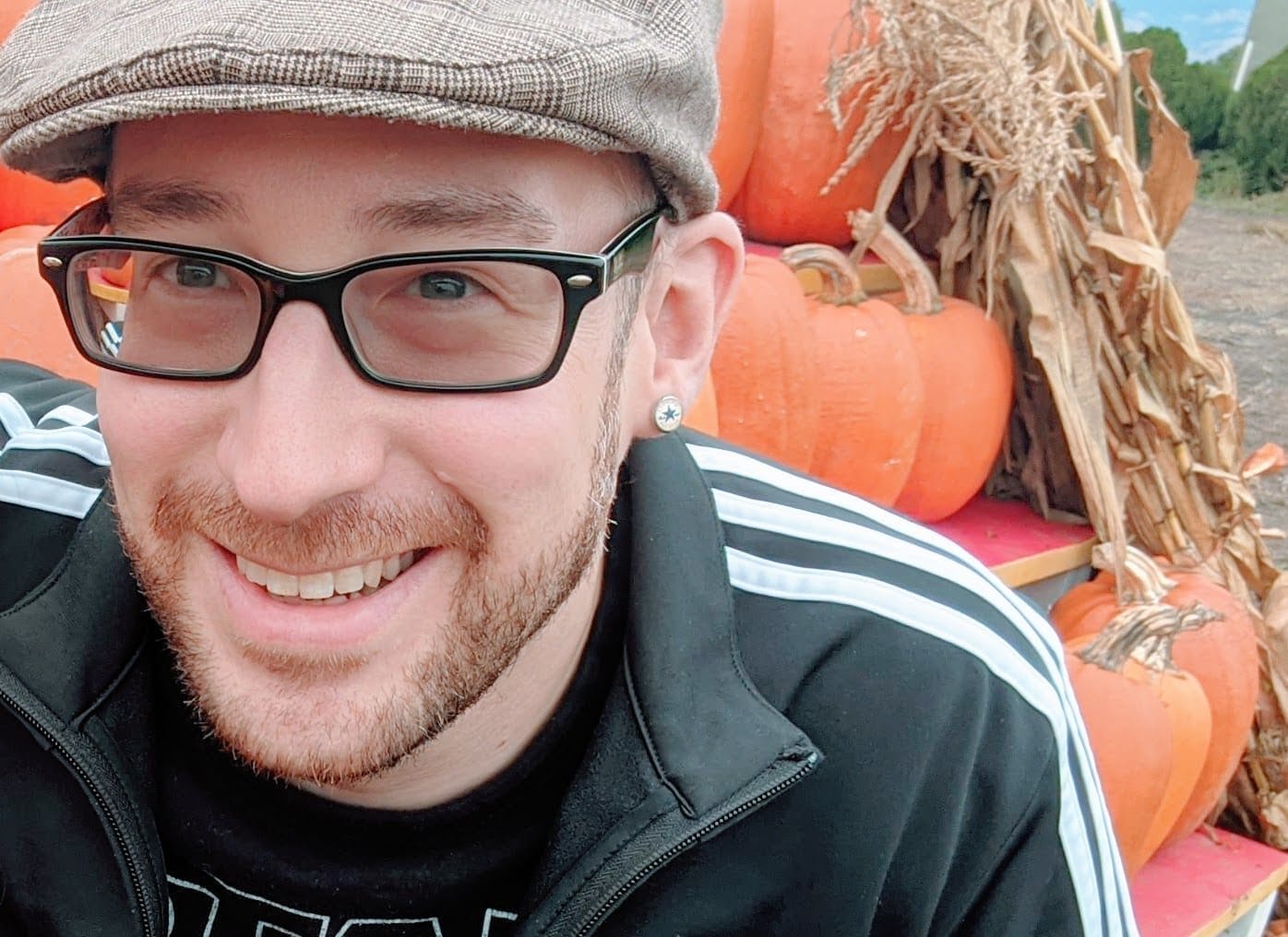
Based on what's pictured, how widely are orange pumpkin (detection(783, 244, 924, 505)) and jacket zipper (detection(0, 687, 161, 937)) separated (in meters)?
1.68

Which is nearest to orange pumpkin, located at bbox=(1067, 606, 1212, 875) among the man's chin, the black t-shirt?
the black t-shirt

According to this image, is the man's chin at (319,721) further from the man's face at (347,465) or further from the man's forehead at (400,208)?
the man's forehead at (400,208)

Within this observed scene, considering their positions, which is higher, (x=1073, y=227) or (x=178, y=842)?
(x=1073, y=227)

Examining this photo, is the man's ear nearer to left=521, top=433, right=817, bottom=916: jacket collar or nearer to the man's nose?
left=521, top=433, right=817, bottom=916: jacket collar

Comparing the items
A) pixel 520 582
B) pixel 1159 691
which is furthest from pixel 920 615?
pixel 1159 691

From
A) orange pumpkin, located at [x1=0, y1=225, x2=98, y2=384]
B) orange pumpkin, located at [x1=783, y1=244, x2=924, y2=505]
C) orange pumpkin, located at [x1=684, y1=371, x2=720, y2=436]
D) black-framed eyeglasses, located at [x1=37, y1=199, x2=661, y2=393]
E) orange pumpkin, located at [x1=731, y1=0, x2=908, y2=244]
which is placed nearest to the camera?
black-framed eyeglasses, located at [x1=37, y1=199, x2=661, y2=393]

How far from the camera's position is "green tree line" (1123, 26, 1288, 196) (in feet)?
43.7

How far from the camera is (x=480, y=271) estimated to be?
3.62ft

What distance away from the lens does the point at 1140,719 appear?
2486mm

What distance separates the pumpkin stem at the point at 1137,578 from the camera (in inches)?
108

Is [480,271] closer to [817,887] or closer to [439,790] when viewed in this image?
[439,790]

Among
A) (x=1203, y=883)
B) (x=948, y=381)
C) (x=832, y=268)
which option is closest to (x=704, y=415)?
(x=832, y=268)

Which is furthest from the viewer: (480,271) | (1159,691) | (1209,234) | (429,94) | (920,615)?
(1209,234)

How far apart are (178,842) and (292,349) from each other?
0.63 meters
